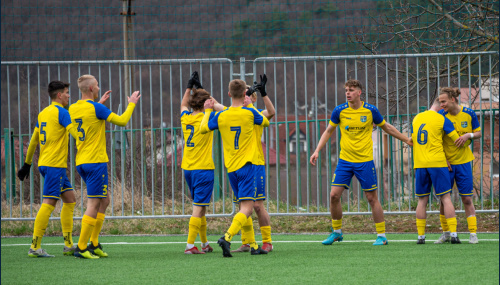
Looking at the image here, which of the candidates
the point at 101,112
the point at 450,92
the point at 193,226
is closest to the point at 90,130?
the point at 101,112

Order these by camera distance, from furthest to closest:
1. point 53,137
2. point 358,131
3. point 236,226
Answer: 1. point 358,131
2. point 53,137
3. point 236,226

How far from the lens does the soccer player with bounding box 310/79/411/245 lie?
671 centimetres

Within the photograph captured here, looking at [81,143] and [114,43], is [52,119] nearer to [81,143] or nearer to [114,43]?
[81,143]

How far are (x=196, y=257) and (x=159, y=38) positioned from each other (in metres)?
5.29

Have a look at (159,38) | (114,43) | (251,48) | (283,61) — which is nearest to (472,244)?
(283,61)

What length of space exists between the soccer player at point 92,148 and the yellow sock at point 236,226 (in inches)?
56.0

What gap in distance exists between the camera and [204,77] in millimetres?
9922

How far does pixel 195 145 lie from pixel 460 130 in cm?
300

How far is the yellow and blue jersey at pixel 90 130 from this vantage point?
20.2ft

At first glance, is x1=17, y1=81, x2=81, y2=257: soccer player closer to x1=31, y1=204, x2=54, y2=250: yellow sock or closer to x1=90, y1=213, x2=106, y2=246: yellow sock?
x1=31, y1=204, x2=54, y2=250: yellow sock

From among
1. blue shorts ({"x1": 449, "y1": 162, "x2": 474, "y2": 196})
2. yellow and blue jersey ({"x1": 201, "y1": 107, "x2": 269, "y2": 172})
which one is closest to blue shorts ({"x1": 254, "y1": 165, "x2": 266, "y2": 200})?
yellow and blue jersey ({"x1": 201, "y1": 107, "x2": 269, "y2": 172})

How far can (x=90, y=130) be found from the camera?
20.3 feet

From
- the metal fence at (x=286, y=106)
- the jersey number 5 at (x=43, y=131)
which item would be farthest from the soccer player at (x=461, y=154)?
the jersey number 5 at (x=43, y=131)

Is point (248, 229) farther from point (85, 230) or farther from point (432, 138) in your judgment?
point (432, 138)
